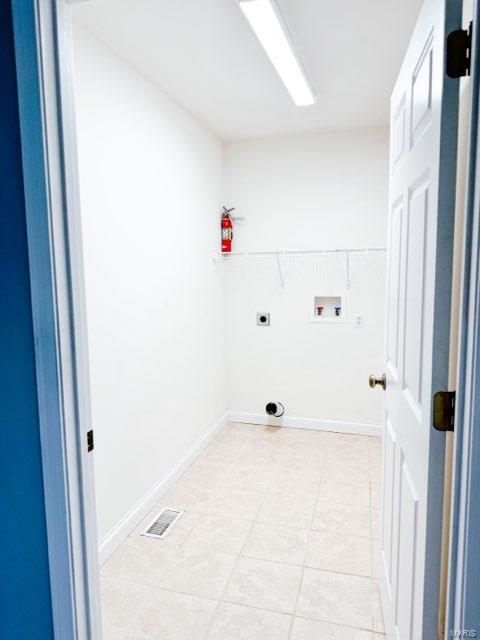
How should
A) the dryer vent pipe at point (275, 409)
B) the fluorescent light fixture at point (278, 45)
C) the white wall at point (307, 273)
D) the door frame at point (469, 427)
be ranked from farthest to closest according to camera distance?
the dryer vent pipe at point (275, 409) → the white wall at point (307, 273) → the fluorescent light fixture at point (278, 45) → the door frame at point (469, 427)

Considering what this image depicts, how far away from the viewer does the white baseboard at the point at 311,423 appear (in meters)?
3.84

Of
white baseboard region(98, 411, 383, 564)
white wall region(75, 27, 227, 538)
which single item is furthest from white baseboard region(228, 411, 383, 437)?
white wall region(75, 27, 227, 538)

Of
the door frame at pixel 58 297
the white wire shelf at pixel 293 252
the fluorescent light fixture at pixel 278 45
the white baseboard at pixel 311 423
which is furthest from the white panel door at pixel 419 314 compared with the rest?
the white baseboard at pixel 311 423

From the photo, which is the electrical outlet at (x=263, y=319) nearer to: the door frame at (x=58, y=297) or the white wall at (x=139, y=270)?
the white wall at (x=139, y=270)

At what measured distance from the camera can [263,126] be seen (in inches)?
137

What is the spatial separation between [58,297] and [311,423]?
327 centimetres

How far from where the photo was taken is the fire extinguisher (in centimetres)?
389

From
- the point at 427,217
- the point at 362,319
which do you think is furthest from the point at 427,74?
the point at 362,319

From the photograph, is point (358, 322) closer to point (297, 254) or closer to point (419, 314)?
point (297, 254)

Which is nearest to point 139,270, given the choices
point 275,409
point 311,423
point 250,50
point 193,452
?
point 250,50

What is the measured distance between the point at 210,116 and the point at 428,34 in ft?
7.88

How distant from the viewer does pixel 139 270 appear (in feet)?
8.34

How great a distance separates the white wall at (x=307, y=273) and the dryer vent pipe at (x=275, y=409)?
2.3 inches

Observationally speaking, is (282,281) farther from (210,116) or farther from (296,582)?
(296,582)
